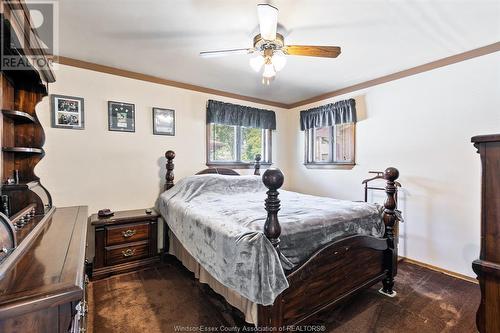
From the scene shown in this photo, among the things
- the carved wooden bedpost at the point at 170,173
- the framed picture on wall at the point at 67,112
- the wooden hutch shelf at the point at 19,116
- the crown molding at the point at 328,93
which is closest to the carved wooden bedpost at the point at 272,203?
the wooden hutch shelf at the point at 19,116

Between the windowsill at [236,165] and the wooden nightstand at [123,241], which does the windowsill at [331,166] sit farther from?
the wooden nightstand at [123,241]

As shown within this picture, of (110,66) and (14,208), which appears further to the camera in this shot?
(110,66)

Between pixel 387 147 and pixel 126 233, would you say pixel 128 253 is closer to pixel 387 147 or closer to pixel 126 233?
pixel 126 233

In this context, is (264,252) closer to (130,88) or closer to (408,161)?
(408,161)

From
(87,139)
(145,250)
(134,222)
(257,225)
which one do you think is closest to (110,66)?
(87,139)

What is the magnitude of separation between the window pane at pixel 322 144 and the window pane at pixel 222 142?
1.49 m

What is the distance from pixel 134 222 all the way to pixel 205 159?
140cm

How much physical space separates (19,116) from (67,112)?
112 centimetres

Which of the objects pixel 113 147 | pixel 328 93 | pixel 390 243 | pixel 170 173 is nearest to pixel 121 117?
pixel 113 147

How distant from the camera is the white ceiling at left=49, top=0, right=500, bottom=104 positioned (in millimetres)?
1905

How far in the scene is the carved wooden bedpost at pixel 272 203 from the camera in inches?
56.8

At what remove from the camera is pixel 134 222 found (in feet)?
9.30

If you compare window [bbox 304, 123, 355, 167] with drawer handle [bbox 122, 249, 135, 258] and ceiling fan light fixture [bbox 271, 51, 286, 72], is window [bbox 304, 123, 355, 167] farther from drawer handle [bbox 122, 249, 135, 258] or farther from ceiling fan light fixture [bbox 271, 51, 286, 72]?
drawer handle [bbox 122, 249, 135, 258]

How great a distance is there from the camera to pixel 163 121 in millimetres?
3422
